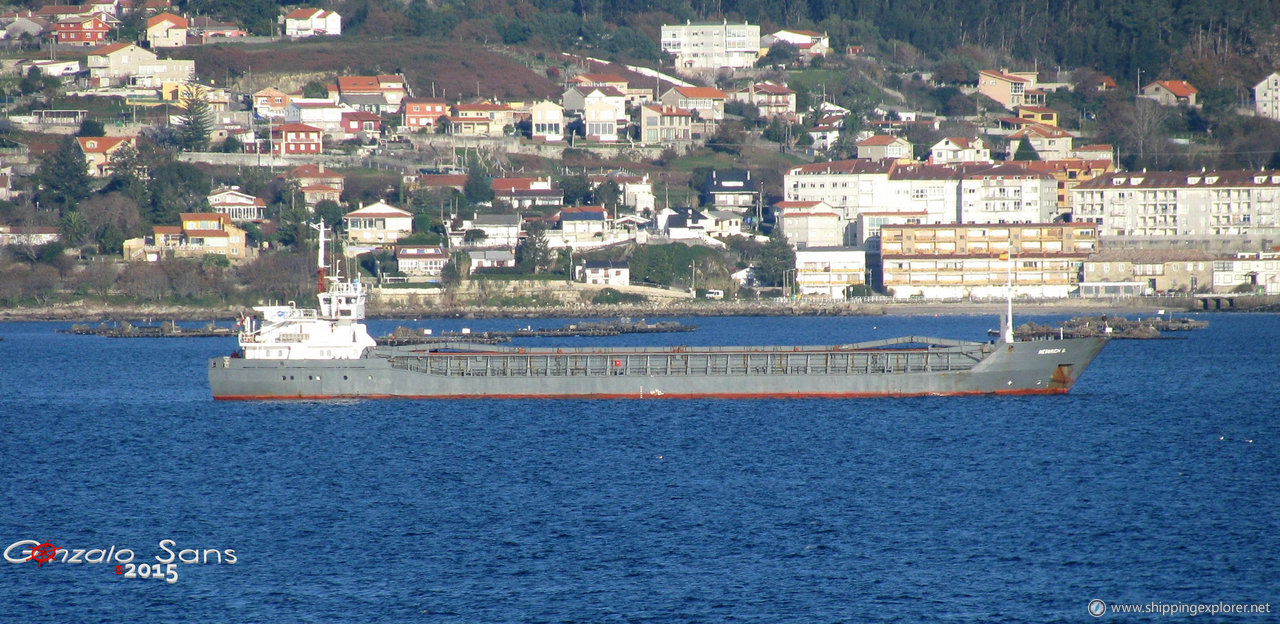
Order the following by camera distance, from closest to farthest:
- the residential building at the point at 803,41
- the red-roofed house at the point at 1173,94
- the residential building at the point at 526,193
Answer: the residential building at the point at 526,193 < the red-roofed house at the point at 1173,94 < the residential building at the point at 803,41

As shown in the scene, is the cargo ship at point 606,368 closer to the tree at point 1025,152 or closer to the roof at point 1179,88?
the tree at point 1025,152

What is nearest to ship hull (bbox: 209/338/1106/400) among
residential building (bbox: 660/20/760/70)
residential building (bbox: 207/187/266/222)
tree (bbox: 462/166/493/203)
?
residential building (bbox: 207/187/266/222)

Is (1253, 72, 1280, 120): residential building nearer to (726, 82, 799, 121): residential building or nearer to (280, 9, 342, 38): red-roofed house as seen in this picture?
(726, 82, 799, 121): residential building

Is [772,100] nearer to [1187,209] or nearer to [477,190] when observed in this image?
[477,190]

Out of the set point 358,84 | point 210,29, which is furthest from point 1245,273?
point 210,29

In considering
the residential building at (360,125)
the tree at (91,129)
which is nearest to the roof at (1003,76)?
the residential building at (360,125)

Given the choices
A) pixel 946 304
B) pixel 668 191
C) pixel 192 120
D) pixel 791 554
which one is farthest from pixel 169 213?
pixel 791 554
